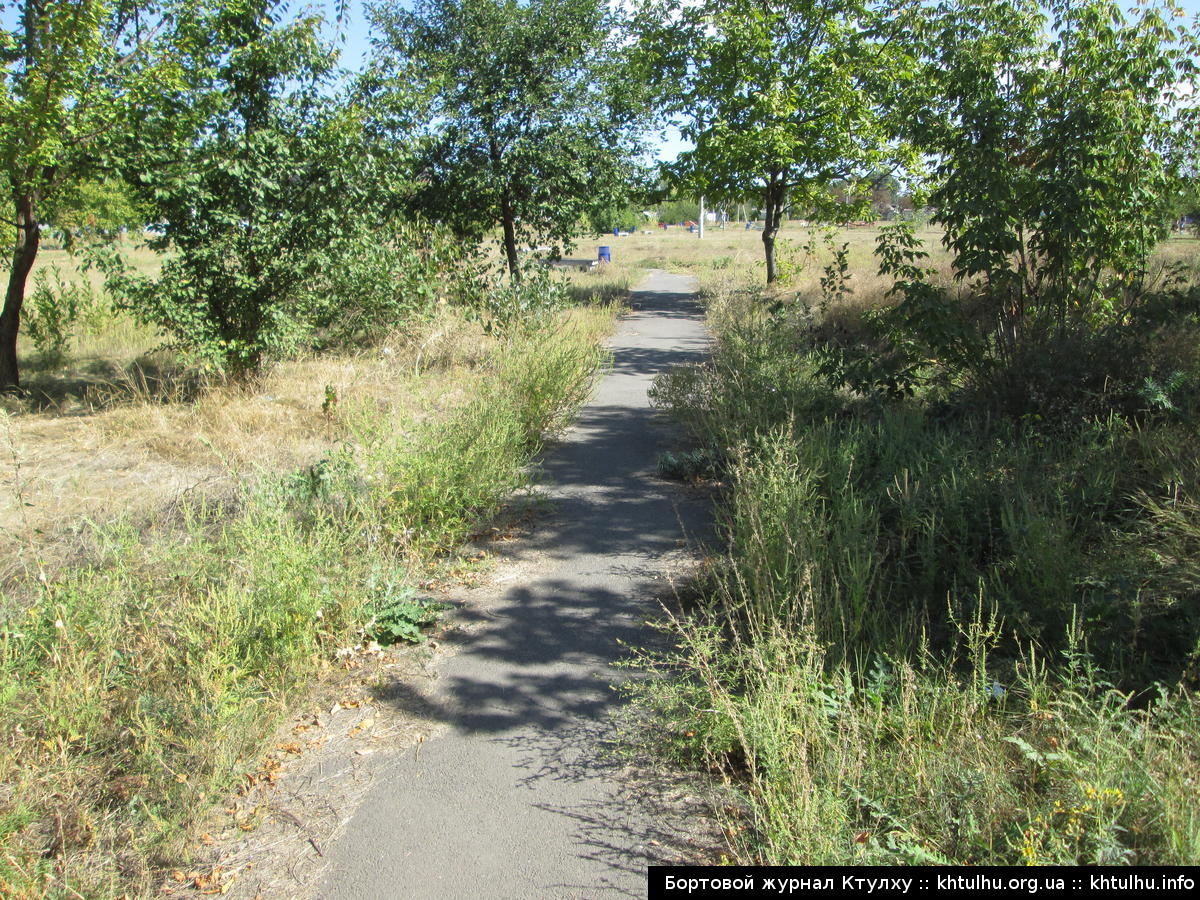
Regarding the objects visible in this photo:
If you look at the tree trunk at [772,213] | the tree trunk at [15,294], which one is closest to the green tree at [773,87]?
the tree trunk at [772,213]

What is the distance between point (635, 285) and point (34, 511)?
25650mm

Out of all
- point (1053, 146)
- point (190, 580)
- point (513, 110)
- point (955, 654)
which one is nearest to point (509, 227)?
point (513, 110)

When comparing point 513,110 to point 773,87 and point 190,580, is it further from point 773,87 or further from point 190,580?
point 190,580

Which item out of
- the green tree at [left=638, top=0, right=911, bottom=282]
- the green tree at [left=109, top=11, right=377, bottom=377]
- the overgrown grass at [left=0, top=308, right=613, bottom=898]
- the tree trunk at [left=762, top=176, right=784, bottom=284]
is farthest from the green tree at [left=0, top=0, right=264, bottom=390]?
the tree trunk at [left=762, top=176, right=784, bottom=284]

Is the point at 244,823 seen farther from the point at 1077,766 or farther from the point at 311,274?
the point at 311,274

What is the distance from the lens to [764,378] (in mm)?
7930

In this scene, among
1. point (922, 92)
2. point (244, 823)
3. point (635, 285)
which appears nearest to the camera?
point (244, 823)

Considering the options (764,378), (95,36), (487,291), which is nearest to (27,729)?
(764,378)

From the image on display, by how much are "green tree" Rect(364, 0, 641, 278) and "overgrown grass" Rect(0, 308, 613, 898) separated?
973 cm

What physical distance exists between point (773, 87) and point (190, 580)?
658 inches

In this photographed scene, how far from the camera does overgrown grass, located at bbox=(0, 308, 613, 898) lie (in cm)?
292

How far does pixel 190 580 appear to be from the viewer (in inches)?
159

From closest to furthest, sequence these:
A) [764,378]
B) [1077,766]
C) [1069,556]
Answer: [1077,766] < [1069,556] < [764,378]

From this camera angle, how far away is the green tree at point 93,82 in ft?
A: 28.4
